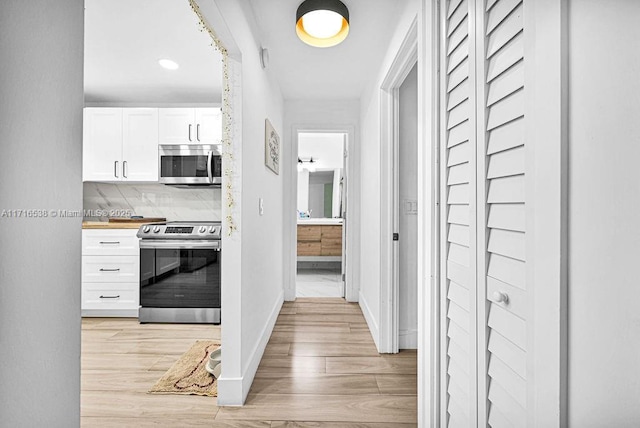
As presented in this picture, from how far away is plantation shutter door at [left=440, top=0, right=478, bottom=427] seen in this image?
3.64ft

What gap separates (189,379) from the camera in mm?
2229

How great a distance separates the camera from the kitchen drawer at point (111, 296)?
3.53 metres

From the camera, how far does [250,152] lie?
2.22 m

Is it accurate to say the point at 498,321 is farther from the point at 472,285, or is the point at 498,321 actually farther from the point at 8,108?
the point at 8,108

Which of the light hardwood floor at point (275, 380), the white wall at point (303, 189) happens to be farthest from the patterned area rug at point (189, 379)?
the white wall at point (303, 189)

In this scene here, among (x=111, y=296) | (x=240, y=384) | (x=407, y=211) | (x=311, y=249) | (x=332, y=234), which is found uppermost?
(x=407, y=211)

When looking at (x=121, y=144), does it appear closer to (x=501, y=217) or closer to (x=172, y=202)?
(x=172, y=202)

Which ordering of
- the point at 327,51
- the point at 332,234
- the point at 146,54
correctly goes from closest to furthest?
the point at 327,51 < the point at 146,54 < the point at 332,234

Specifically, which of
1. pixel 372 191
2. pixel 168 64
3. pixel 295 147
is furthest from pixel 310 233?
pixel 168 64

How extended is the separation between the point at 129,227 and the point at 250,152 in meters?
2.06

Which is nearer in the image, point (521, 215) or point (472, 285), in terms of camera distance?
point (521, 215)

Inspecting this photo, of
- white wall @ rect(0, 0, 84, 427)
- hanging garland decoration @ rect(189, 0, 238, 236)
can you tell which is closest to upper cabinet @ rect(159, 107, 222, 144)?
hanging garland decoration @ rect(189, 0, 238, 236)

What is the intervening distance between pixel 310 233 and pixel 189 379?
13.6 feet
